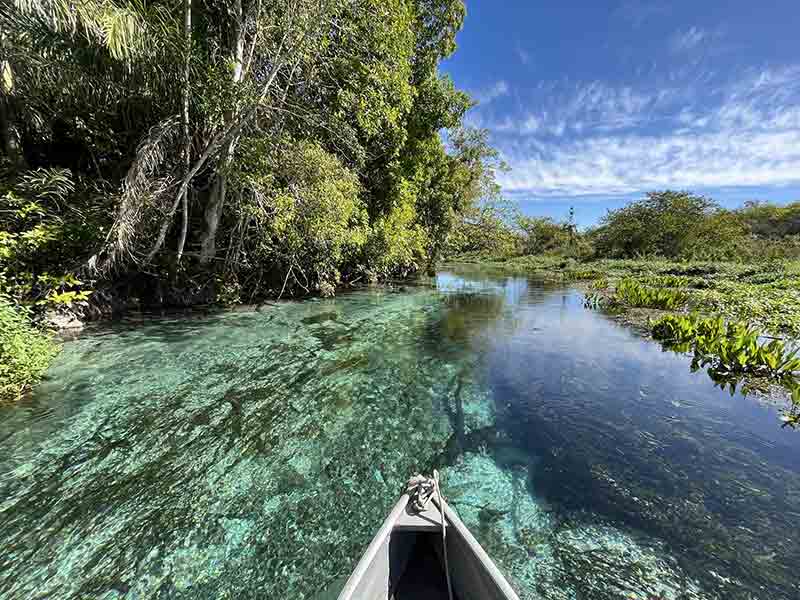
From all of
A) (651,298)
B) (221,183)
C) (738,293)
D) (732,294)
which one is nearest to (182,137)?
(221,183)

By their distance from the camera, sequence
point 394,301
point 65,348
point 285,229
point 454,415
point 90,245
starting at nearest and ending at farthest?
point 454,415
point 65,348
point 90,245
point 285,229
point 394,301

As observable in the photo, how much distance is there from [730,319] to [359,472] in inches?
502

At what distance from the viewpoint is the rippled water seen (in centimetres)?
239

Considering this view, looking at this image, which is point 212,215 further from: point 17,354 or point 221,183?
point 17,354

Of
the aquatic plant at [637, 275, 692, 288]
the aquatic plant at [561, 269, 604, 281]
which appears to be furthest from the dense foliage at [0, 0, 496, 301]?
the aquatic plant at [561, 269, 604, 281]

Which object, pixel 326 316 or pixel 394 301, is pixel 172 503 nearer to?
pixel 326 316

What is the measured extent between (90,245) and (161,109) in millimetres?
4241

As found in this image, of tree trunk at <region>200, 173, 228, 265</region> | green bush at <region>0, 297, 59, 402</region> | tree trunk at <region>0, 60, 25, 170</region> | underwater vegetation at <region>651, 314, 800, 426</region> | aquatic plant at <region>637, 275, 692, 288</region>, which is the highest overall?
tree trunk at <region>0, 60, 25, 170</region>

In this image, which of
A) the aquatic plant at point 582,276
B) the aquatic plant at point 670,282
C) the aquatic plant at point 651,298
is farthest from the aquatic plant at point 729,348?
the aquatic plant at point 582,276

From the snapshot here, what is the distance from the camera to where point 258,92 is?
26.2ft

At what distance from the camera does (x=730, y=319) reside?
31.8ft

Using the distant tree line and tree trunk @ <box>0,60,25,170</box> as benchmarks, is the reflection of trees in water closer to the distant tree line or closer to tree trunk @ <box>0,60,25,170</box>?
tree trunk @ <box>0,60,25,170</box>

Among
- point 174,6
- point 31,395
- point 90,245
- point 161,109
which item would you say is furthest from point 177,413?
point 174,6

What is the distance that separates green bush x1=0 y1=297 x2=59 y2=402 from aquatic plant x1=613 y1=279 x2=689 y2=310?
1754 cm
